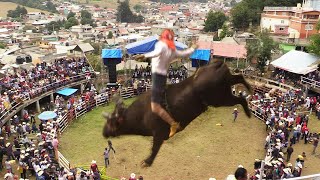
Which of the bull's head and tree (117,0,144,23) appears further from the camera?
tree (117,0,144,23)

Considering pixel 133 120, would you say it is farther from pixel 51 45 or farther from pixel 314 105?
pixel 51 45

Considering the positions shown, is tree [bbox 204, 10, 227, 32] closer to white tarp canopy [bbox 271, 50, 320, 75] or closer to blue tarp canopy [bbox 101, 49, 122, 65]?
white tarp canopy [bbox 271, 50, 320, 75]

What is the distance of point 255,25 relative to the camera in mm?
58469

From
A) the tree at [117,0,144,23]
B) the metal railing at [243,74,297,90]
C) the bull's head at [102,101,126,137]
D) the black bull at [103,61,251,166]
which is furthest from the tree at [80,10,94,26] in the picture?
the black bull at [103,61,251,166]

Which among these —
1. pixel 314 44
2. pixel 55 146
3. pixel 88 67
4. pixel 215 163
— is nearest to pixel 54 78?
pixel 88 67

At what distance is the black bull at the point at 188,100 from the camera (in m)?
4.84

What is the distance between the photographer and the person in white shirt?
15.0ft

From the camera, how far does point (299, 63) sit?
26906mm

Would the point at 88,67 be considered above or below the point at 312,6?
below

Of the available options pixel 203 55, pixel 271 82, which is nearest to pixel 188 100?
pixel 203 55

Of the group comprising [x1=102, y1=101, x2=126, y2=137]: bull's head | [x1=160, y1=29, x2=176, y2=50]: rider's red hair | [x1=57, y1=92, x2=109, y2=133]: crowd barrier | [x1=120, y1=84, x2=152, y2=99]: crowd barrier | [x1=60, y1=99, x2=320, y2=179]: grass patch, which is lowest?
[x1=60, y1=99, x2=320, y2=179]: grass patch

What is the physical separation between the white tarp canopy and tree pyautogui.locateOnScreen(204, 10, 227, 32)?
48.2m

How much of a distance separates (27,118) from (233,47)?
22.6 m

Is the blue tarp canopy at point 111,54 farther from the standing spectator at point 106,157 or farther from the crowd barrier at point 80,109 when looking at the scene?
the standing spectator at point 106,157
